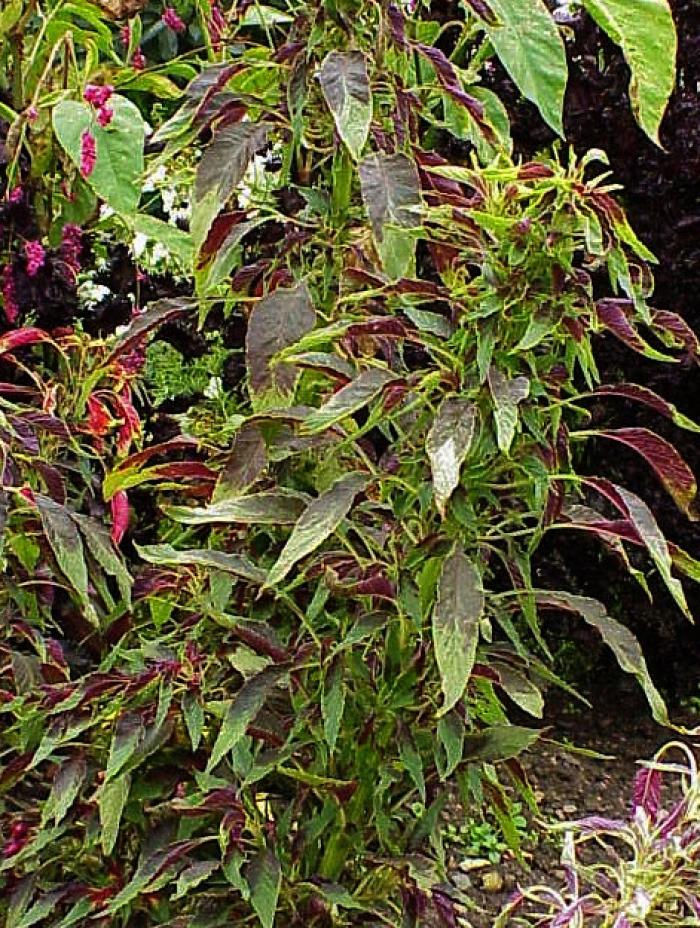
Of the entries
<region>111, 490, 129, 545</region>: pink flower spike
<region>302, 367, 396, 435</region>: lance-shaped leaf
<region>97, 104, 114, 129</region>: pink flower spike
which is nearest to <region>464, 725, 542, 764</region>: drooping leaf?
<region>302, 367, 396, 435</region>: lance-shaped leaf

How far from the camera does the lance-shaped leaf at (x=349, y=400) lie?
3.58 feet

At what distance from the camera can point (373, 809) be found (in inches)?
54.8

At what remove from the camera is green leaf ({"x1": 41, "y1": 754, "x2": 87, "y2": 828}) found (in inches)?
52.4

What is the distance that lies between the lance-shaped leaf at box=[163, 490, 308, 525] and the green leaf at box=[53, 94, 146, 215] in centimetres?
45

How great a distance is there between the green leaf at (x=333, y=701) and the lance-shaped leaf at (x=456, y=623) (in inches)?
5.4

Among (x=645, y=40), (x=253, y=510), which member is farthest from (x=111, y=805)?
→ (x=645, y=40)

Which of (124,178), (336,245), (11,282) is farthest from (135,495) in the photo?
(336,245)

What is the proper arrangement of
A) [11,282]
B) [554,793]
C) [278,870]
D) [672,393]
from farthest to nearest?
[672,393] < [554,793] < [11,282] < [278,870]

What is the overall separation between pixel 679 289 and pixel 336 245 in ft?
4.92

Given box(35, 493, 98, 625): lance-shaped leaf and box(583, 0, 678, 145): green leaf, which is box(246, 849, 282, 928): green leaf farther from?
box(583, 0, 678, 145): green leaf

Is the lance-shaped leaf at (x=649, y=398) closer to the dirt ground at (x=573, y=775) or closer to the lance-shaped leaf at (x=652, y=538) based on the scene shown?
the lance-shaped leaf at (x=652, y=538)

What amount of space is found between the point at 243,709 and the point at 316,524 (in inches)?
8.6

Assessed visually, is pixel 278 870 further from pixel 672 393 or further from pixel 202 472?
pixel 672 393

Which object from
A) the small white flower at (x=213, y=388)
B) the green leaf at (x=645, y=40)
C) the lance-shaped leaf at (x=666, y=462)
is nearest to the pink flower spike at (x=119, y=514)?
the small white flower at (x=213, y=388)
